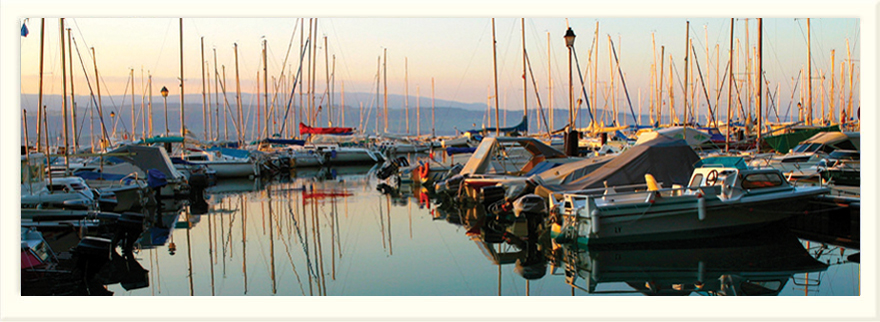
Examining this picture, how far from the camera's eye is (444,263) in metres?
15.1

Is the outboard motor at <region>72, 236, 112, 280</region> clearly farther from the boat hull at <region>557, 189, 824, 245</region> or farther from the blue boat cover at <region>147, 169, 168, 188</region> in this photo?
the blue boat cover at <region>147, 169, 168, 188</region>

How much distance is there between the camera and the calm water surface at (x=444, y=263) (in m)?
12.5

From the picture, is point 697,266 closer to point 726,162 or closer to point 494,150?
point 726,162

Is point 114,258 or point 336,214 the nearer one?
point 114,258

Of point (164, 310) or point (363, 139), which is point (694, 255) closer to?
point (164, 310)

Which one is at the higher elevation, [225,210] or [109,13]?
[109,13]

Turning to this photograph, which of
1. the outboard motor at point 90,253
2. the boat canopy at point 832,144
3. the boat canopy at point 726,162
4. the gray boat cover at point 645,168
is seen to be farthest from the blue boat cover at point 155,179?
the boat canopy at point 832,144

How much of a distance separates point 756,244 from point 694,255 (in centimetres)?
213

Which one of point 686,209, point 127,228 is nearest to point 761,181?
point 686,209

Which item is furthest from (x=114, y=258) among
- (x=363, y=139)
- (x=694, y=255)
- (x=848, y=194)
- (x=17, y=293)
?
(x=363, y=139)

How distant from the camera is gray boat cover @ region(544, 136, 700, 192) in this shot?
19734 mm

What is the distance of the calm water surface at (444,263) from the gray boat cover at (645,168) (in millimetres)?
2381

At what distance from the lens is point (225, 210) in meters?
26.3

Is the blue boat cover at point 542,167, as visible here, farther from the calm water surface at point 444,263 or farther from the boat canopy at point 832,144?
the boat canopy at point 832,144
